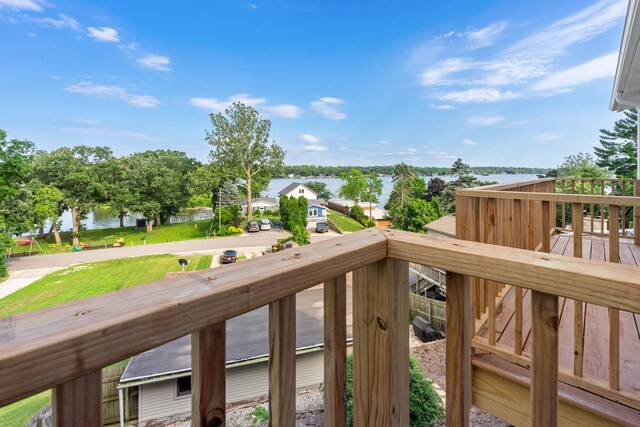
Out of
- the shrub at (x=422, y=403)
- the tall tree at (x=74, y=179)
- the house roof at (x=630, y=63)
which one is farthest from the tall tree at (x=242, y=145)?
the house roof at (x=630, y=63)

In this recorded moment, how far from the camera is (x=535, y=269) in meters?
0.51

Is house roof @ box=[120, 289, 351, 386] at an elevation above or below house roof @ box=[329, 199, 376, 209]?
below

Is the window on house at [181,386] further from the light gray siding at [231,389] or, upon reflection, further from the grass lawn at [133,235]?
the grass lawn at [133,235]

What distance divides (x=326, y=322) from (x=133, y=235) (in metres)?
26.2

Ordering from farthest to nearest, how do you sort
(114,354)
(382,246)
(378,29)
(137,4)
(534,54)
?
(137,4) → (378,29) → (534,54) → (382,246) → (114,354)

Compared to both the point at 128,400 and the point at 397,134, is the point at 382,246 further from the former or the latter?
the point at 397,134

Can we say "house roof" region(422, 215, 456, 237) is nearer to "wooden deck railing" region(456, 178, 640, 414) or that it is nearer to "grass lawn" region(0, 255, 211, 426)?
"wooden deck railing" region(456, 178, 640, 414)

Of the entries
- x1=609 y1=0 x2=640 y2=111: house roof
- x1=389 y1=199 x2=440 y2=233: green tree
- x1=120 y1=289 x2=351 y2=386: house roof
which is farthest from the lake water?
x1=120 y1=289 x2=351 y2=386: house roof

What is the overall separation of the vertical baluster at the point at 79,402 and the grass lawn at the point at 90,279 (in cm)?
1091

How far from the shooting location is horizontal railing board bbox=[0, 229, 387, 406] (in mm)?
289

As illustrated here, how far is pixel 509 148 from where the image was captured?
90.1 ft

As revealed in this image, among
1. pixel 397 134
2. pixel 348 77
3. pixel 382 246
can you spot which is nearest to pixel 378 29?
pixel 348 77

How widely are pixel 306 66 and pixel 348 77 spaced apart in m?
5.17

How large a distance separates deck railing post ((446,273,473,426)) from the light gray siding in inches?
227
